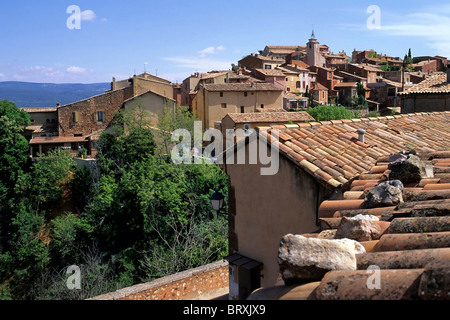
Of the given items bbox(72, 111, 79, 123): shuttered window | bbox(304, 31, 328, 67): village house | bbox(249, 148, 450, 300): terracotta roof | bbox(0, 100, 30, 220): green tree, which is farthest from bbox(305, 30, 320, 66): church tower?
bbox(249, 148, 450, 300): terracotta roof

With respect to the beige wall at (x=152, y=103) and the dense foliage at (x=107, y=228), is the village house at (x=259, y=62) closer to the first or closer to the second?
the beige wall at (x=152, y=103)

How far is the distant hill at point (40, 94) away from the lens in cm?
7775

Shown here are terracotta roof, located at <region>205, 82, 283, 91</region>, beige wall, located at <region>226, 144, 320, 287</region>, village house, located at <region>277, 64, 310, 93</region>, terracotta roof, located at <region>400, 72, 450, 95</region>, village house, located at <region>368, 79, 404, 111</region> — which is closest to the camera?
beige wall, located at <region>226, 144, 320, 287</region>

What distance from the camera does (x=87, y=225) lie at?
2419cm

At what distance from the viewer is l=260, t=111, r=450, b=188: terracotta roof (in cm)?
603

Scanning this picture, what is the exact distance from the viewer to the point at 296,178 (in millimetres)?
6277

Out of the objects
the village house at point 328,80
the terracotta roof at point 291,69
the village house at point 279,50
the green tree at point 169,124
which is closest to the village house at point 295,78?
the terracotta roof at point 291,69

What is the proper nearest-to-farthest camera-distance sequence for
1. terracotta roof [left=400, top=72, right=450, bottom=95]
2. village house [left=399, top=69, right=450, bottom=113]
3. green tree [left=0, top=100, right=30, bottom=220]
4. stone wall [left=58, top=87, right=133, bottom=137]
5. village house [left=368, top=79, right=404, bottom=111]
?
village house [left=399, top=69, right=450, bottom=113]
terracotta roof [left=400, top=72, right=450, bottom=95]
green tree [left=0, top=100, right=30, bottom=220]
stone wall [left=58, top=87, right=133, bottom=137]
village house [left=368, top=79, right=404, bottom=111]

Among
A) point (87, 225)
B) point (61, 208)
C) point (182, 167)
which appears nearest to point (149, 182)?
point (182, 167)

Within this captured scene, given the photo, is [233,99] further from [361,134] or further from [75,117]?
[361,134]

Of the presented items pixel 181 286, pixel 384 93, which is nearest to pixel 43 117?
pixel 181 286

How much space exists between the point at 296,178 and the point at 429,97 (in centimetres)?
1173

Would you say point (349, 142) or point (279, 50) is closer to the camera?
point (349, 142)

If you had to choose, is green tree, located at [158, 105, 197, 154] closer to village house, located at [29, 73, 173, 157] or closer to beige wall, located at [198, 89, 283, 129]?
beige wall, located at [198, 89, 283, 129]
